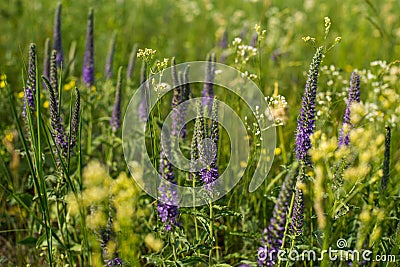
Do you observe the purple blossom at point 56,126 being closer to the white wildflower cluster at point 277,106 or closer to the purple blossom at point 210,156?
the purple blossom at point 210,156

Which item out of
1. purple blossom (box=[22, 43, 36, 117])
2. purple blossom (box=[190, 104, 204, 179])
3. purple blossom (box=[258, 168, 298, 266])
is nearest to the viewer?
purple blossom (box=[258, 168, 298, 266])

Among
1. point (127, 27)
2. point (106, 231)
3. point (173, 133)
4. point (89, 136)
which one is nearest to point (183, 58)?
point (127, 27)

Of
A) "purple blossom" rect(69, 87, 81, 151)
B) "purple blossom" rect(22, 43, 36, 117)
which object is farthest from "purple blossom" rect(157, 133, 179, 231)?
"purple blossom" rect(22, 43, 36, 117)

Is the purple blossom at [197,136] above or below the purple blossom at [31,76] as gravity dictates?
below

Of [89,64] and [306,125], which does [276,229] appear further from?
[89,64]

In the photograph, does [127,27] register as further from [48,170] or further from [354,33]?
[48,170]

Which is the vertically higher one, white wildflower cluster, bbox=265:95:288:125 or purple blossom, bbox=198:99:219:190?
white wildflower cluster, bbox=265:95:288:125

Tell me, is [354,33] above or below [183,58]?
above

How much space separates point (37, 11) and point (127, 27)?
1.10 metres

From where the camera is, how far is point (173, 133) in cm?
257

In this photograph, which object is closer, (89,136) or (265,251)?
(265,251)

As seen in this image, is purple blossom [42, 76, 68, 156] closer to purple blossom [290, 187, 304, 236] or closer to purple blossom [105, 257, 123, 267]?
purple blossom [105, 257, 123, 267]

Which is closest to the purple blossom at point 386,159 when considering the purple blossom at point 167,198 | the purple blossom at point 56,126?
the purple blossom at point 167,198

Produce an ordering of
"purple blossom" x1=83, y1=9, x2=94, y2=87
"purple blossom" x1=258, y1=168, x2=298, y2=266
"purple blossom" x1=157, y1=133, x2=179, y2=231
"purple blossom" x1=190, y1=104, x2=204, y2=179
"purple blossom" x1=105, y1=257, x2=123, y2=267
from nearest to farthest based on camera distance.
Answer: "purple blossom" x1=258, y1=168, x2=298, y2=266
"purple blossom" x1=190, y1=104, x2=204, y2=179
"purple blossom" x1=105, y1=257, x2=123, y2=267
"purple blossom" x1=157, y1=133, x2=179, y2=231
"purple blossom" x1=83, y1=9, x2=94, y2=87
